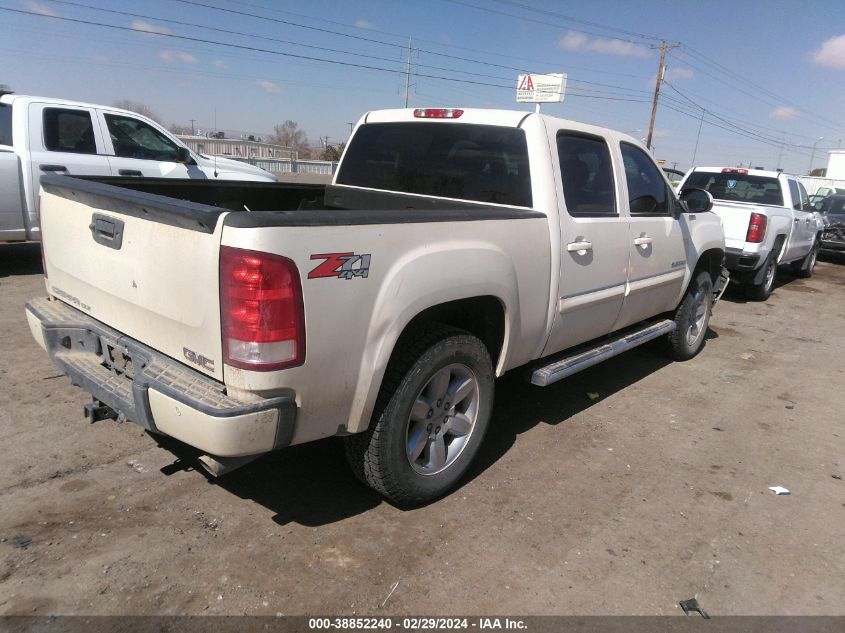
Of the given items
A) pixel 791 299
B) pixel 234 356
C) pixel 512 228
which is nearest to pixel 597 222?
pixel 512 228

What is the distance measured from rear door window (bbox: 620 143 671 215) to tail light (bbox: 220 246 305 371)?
297 cm

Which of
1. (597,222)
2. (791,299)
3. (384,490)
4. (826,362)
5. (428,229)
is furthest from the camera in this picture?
(791,299)

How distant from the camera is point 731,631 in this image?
2428mm

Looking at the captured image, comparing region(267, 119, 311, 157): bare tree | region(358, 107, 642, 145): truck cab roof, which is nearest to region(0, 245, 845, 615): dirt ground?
region(358, 107, 642, 145): truck cab roof

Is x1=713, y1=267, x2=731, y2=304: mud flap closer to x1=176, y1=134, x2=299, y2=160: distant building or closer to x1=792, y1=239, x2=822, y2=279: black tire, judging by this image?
x1=792, y1=239, x2=822, y2=279: black tire

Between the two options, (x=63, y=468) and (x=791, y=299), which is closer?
(x=63, y=468)

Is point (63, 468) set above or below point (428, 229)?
below

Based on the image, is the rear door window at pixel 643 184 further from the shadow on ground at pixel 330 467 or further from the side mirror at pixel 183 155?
the side mirror at pixel 183 155

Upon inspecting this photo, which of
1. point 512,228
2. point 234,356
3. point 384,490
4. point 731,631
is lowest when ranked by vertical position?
point 731,631

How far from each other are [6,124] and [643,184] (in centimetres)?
715

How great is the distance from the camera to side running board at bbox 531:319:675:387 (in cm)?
363

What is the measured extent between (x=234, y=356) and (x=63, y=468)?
1.67m

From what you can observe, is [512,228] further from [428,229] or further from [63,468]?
[63,468]

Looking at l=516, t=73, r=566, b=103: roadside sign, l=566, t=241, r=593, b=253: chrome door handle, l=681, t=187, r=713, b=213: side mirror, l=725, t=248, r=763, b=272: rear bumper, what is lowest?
l=725, t=248, r=763, b=272: rear bumper
